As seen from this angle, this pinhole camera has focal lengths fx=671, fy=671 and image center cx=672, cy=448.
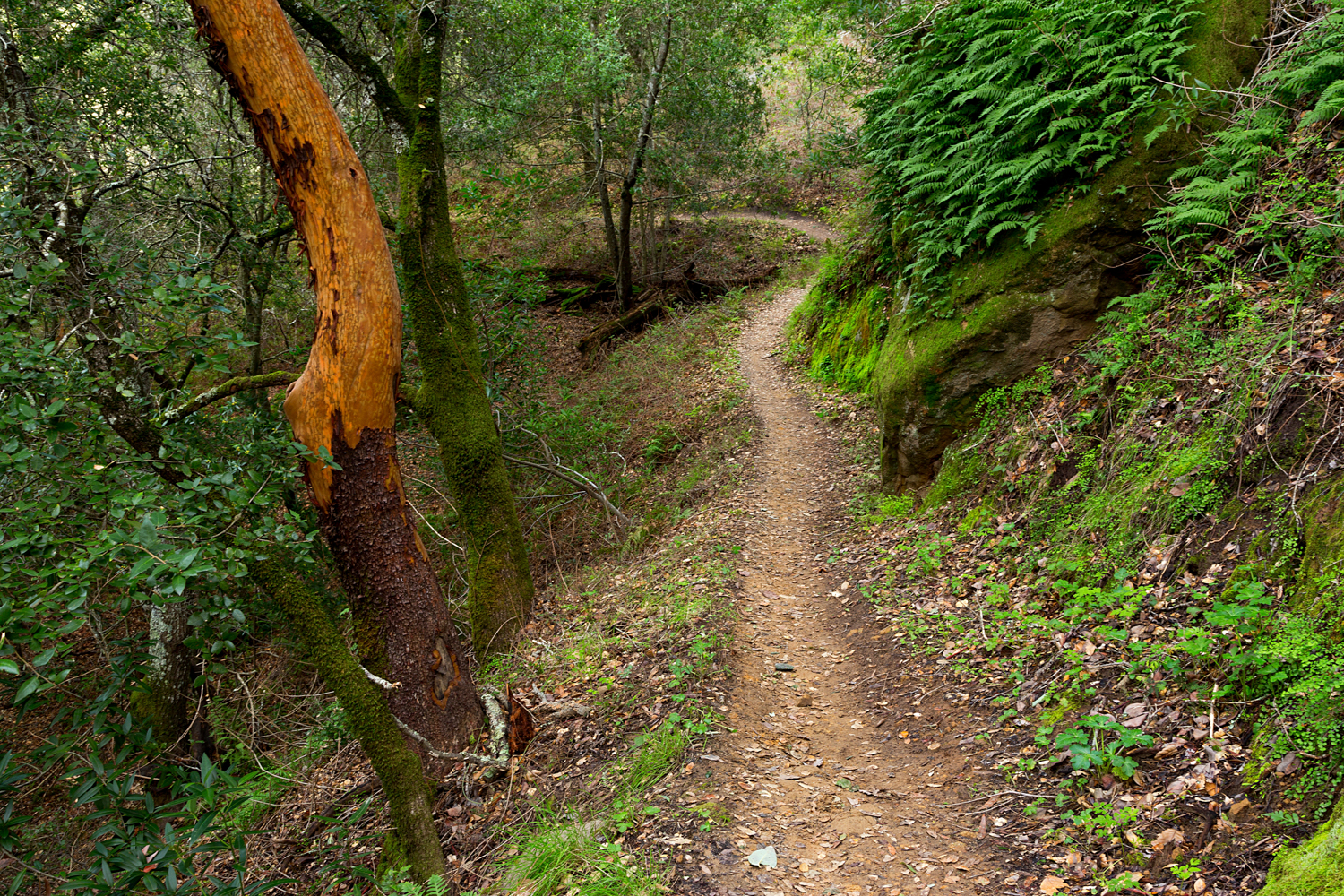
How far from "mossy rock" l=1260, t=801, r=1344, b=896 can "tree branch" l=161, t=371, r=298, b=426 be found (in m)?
6.07

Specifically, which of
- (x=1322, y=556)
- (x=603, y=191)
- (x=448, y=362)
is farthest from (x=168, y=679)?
(x=603, y=191)

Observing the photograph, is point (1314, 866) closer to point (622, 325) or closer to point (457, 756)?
point (457, 756)

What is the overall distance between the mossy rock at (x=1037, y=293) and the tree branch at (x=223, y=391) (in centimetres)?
610

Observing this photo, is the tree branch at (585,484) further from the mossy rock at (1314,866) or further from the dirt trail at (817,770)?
the mossy rock at (1314,866)

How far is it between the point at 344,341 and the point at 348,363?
6.2 inches

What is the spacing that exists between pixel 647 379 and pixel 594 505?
518 centimetres

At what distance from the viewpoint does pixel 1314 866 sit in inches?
97.3

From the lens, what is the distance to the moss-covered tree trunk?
6.88m

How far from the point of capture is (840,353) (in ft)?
40.5

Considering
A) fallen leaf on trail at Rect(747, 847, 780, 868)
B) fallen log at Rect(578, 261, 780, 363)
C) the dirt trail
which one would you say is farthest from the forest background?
fallen log at Rect(578, 261, 780, 363)

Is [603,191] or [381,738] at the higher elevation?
[603,191]

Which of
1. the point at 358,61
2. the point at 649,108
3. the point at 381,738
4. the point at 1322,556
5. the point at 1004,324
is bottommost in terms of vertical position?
the point at 1322,556

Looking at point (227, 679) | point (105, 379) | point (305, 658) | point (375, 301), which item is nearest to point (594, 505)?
point (305, 658)

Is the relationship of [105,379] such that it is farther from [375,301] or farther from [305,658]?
[305,658]
